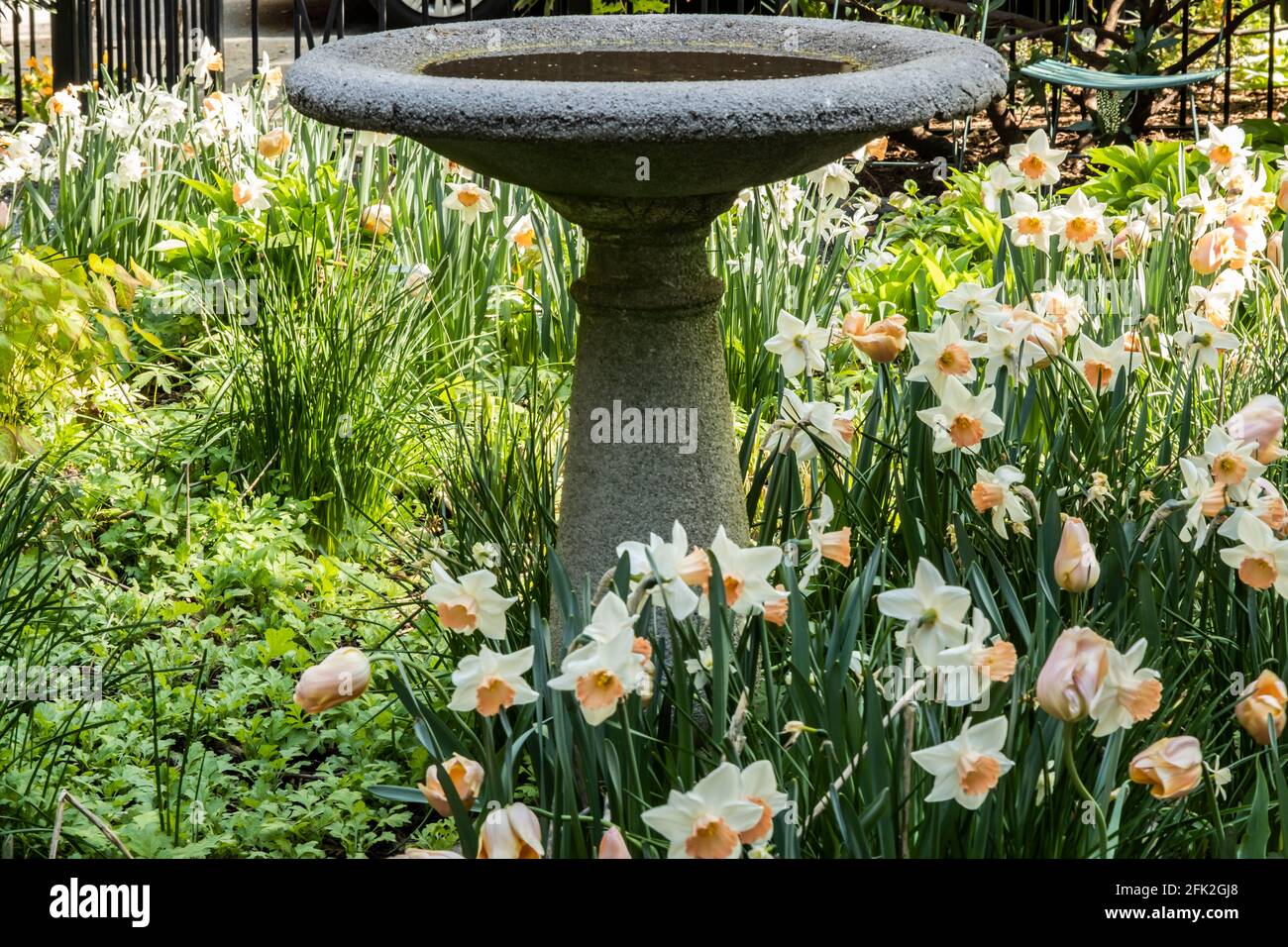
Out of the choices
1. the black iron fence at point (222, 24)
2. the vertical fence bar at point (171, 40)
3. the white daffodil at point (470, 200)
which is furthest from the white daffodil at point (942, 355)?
the vertical fence bar at point (171, 40)

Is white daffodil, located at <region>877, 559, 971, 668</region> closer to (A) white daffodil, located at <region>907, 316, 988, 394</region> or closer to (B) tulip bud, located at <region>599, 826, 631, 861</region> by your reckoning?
(B) tulip bud, located at <region>599, 826, 631, 861</region>

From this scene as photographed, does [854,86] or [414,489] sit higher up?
[854,86]

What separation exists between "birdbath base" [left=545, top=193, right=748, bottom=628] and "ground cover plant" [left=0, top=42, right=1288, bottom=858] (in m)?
0.11

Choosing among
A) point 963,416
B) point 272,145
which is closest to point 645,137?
point 963,416

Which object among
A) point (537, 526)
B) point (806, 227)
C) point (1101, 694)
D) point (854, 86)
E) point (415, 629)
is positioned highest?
point (854, 86)

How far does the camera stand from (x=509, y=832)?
1637 millimetres

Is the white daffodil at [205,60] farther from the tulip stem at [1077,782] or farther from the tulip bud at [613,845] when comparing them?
the tulip stem at [1077,782]

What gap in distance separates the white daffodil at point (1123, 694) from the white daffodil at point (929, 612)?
0.18 meters
